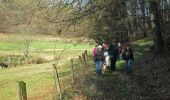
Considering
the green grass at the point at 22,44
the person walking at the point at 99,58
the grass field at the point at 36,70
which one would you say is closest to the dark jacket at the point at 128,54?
the person walking at the point at 99,58

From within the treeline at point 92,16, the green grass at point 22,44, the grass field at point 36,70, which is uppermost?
the treeline at point 92,16

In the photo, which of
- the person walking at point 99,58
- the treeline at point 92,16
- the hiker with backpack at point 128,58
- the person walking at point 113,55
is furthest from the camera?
the person walking at point 113,55

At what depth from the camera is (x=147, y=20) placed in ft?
101

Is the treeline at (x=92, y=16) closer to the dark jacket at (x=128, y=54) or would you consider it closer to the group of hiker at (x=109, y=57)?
the group of hiker at (x=109, y=57)

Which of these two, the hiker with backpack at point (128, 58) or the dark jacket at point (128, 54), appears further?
the dark jacket at point (128, 54)

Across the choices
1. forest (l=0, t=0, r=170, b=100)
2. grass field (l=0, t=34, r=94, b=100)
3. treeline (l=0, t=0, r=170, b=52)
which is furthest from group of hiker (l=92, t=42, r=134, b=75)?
grass field (l=0, t=34, r=94, b=100)

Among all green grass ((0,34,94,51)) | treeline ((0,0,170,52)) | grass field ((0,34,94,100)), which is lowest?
grass field ((0,34,94,100))

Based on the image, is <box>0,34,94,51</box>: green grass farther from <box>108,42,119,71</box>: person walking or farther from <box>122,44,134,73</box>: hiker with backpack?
<box>122,44,134,73</box>: hiker with backpack

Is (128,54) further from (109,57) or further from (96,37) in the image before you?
(96,37)

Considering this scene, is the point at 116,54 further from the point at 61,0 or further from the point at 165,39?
the point at 61,0

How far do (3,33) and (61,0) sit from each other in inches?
3258

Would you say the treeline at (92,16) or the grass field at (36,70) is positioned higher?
the treeline at (92,16)

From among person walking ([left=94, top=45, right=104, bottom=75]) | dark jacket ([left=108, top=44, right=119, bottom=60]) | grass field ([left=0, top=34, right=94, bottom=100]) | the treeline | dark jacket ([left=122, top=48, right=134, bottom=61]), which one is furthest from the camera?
dark jacket ([left=108, top=44, right=119, bottom=60])

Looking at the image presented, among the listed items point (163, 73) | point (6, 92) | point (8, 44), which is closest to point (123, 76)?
point (163, 73)
